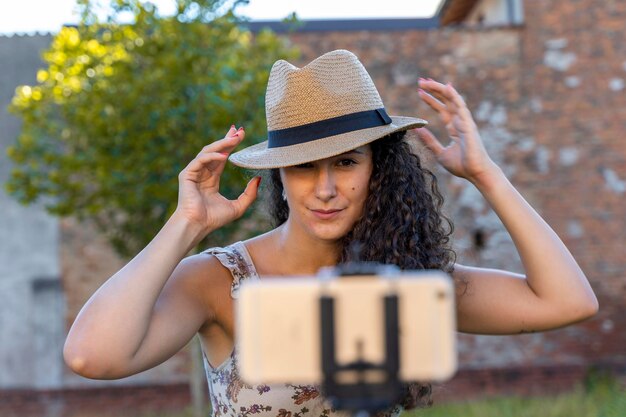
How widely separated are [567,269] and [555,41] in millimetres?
8852

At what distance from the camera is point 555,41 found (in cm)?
1133

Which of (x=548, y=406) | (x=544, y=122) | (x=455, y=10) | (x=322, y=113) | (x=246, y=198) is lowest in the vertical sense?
(x=548, y=406)

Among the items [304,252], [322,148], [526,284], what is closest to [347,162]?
[322,148]

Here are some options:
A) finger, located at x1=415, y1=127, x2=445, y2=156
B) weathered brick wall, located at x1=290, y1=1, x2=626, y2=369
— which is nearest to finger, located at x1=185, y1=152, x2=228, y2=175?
finger, located at x1=415, y1=127, x2=445, y2=156

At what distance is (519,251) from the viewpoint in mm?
2865

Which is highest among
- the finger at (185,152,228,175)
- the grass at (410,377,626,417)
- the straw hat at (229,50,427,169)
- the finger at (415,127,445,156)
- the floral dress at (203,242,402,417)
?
the straw hat at (229,50,427,169)

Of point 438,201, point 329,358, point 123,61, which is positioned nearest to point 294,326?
point 329,358

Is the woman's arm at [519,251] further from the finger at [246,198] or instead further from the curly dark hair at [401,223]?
the finger at [246,198]

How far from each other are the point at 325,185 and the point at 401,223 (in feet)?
0.84

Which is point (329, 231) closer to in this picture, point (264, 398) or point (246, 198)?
A: point (246, 198)

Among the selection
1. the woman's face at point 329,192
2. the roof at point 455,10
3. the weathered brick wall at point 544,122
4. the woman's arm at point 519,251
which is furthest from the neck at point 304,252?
the roof at point 455,10

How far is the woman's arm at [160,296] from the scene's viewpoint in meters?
2.58

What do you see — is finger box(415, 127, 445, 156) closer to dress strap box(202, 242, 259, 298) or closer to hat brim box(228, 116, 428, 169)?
hat brim box(228, 116, 428, 169)

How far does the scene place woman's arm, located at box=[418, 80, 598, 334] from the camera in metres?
2.82
